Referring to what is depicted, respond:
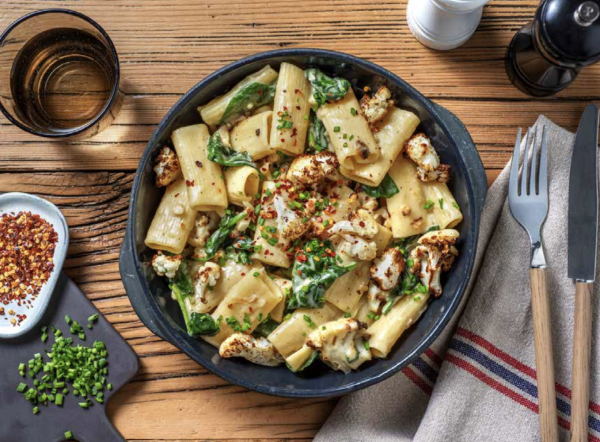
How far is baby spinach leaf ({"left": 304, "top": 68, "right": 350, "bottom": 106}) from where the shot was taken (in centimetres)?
195

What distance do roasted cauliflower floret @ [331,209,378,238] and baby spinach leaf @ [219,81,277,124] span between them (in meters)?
0.49

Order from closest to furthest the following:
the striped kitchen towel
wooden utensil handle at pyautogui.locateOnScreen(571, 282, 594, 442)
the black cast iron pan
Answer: the black cast iron pan, wooden utensil handle at pyautogui.locateOnScreen(571, 282, 594, 442), the striped kitchen towel

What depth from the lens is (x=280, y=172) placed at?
2.07 meters

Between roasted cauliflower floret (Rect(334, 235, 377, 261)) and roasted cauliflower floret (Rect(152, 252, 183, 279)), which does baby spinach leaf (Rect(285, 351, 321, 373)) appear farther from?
roasted cauliflower floret (Rect(152, 252, 183, 279))

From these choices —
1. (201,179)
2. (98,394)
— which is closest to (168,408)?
(98,394)

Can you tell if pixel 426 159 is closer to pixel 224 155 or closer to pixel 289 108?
pixel 289 108

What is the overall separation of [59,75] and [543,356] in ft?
6.53

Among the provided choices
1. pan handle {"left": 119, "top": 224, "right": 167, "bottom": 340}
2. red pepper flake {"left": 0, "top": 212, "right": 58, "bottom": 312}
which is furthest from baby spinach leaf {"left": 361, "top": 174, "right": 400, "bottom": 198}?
red pepper flake {"left": 0, "top": 212, "right": 58, "bottom": 312}

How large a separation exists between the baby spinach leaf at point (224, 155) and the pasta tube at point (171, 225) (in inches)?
6.3

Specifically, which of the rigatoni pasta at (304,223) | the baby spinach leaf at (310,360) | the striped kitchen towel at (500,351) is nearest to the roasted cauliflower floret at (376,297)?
the rigatoni pasta at (304,223)

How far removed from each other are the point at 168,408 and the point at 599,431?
1509 millimetres

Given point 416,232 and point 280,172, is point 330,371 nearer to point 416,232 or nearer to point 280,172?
point 416,232

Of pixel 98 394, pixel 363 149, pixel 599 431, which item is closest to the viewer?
pixel 363 149

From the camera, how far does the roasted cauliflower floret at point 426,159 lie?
1.93 m
